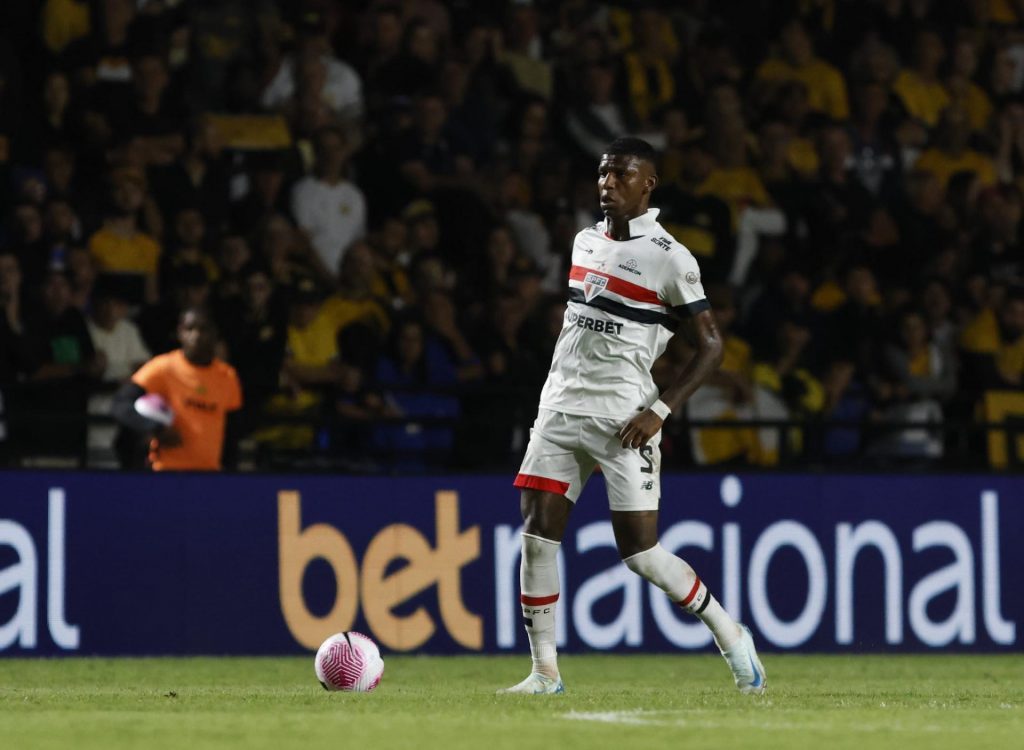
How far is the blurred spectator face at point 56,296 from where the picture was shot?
12.7 m

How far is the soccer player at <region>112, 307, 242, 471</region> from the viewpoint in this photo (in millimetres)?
11602

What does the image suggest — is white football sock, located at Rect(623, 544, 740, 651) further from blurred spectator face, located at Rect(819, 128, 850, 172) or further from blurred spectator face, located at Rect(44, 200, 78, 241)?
blurred spectator face, located at Rect(819, 128, 850, 172)

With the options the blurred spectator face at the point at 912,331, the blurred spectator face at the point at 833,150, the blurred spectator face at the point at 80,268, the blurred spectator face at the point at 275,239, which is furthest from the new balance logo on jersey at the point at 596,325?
the blurred spectator face at the point at 833,150

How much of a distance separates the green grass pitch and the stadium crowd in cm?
175

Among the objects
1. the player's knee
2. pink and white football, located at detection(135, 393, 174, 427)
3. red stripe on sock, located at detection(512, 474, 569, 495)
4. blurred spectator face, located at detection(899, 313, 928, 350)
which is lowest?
the player's knee

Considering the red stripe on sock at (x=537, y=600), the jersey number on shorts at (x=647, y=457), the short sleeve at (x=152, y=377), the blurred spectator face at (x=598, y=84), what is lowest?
the red stripe on sock at (x=537, y=600)

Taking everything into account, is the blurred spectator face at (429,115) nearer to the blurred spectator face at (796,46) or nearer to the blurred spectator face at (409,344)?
the blurred spectator face at (409,344)

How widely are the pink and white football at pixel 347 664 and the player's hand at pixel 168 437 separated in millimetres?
3075

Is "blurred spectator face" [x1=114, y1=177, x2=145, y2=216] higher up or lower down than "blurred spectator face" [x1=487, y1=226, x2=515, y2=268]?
higher up

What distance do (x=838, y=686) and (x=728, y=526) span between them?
2.98 m

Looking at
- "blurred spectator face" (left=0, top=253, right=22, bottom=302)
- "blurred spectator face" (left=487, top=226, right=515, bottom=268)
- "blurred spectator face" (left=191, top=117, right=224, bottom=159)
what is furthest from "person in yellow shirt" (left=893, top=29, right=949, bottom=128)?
"blurred spectator face" (left=0, top=253, right=22, bottom=302)

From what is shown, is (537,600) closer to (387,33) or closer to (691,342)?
(691,342)

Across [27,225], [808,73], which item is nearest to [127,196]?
[27,225]

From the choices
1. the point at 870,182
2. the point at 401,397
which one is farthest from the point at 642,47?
the point at 401,397
